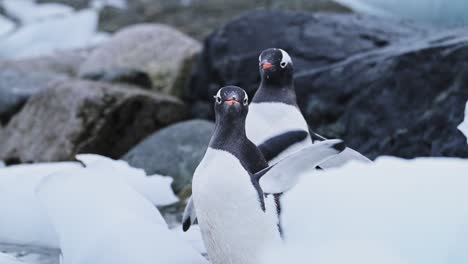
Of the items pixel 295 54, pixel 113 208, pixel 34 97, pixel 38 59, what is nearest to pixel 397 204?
pixel 113 208

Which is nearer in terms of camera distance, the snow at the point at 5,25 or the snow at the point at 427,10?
the snow at the point at 427,10

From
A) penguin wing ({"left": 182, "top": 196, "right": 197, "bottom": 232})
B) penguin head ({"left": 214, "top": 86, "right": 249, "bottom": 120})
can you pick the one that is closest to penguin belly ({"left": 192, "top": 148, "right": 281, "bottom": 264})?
penguin head ({"left": 214, "top": 86, "right": 249, "bottom": 120})

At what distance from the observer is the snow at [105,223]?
9.51ft

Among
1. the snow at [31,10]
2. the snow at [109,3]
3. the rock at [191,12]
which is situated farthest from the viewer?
the snow at [109,3]

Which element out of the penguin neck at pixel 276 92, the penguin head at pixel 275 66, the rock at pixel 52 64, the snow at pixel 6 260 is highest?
the penguin head at pixel 275 66

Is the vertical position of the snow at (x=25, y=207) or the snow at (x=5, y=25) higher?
the snow at (x=25, y=207)

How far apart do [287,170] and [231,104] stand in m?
0.31

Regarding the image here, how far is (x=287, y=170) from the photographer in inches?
103

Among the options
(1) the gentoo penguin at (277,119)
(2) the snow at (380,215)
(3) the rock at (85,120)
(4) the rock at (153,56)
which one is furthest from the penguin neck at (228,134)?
(4) the rock at (153,56)

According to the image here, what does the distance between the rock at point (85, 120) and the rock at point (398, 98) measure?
1715 mm

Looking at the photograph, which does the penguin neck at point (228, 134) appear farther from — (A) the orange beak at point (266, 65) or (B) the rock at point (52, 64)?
(B) the rock at point (52, 64)

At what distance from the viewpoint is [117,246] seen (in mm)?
2898

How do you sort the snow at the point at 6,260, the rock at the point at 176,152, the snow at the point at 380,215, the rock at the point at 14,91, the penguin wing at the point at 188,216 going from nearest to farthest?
the snow at the point at 380,215, the snow at the point at 6,260, the penguin wing at the point at 188,216, the rock at the point at 176,152, the rock at the point at 14,91

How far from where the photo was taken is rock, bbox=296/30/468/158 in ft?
14.7
